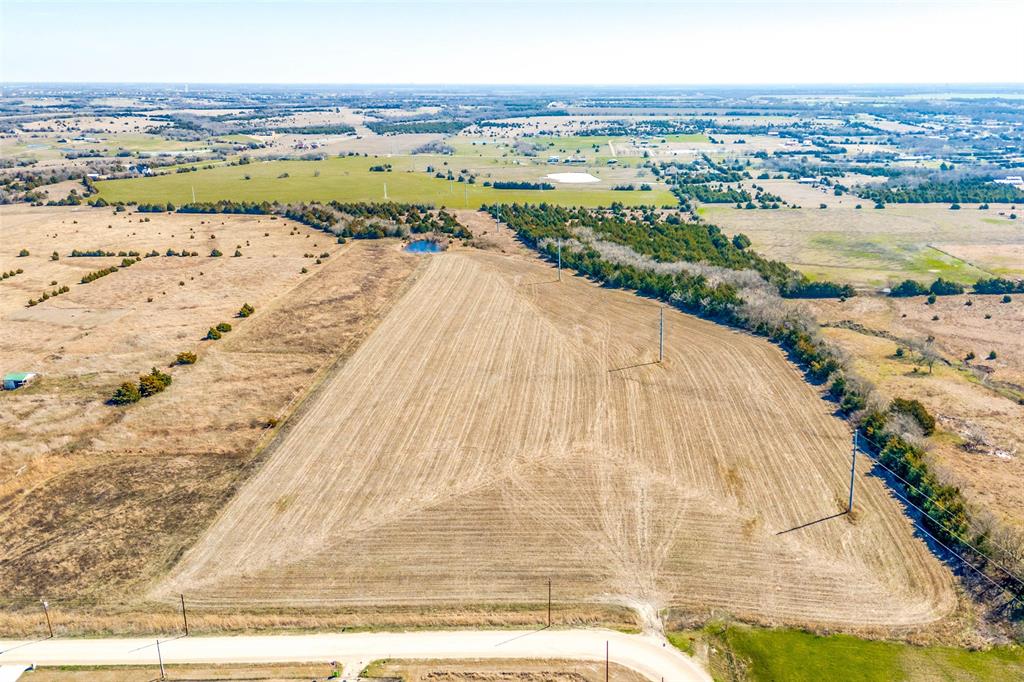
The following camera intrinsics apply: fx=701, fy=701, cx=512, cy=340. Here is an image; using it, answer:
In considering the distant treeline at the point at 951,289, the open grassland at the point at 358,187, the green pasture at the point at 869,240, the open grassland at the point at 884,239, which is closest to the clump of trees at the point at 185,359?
the green pasture at the point at 869,240

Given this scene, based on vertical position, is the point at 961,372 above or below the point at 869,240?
below

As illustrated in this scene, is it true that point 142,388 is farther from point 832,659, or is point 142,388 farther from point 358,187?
point 358,187

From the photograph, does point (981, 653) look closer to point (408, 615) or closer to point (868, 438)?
point (868, 438)

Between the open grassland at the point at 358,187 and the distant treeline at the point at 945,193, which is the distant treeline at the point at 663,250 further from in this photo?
the distant treeline at the point at 945,193

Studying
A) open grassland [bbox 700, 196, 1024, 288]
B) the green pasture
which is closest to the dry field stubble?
the green pasture

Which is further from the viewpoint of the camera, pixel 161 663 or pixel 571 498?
pixel 571 498

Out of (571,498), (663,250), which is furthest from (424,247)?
(571,498)

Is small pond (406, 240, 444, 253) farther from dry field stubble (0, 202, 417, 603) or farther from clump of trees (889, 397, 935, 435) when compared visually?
clump of trees (889, 397, 935, 435)
